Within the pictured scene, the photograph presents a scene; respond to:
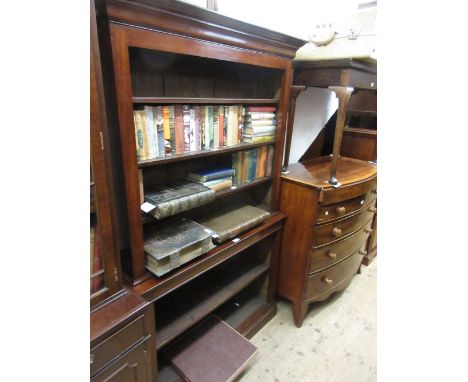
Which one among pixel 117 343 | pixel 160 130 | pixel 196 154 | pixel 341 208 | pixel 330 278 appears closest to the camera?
pixel 117 343

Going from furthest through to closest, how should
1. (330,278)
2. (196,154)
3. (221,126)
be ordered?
(330,278), (221,126), (196,154)

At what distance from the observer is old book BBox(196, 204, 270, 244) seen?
135 cm

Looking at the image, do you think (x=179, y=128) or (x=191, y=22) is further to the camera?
(x=179, y=128)

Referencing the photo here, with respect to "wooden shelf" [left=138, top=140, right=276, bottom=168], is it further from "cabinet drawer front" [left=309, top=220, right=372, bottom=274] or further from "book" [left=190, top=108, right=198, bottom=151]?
"cabinet drawer front" [left=309, top=220, right=372, bottom=274]

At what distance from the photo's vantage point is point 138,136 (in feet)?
3.14

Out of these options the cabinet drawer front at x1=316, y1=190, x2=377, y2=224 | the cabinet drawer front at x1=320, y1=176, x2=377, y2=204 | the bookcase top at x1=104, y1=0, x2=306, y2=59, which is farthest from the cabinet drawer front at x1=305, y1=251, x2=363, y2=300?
the bookcase top at x1=104, y1=0, x2=306, y2=59

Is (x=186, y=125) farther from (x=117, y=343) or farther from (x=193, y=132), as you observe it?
(x=117, y=343)

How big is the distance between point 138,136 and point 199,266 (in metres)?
0.60

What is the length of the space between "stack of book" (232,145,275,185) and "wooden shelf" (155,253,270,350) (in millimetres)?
604

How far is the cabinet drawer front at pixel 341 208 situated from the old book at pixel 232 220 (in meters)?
0.31

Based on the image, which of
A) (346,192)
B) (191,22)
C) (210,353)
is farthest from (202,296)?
(191,22)
